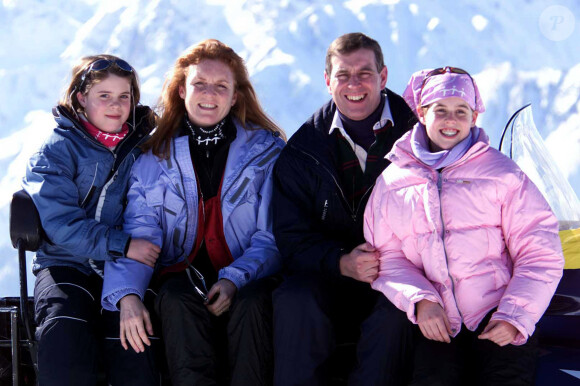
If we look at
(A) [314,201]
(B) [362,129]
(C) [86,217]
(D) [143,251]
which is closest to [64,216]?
(C) [86,217]

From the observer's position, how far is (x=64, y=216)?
9.66ft

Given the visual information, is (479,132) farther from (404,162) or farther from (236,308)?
(236,308)

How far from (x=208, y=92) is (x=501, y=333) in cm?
162

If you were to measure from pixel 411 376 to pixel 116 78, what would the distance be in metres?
1.79

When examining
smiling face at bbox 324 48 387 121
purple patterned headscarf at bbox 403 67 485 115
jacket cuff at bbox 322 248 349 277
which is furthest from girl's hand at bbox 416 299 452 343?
smiling face at bbox 324 48 387 121

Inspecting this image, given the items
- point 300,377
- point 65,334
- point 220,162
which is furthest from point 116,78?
point 300,377

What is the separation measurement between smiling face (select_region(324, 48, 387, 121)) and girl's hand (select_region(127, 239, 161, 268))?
3.28 ft

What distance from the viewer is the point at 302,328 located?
8.43ft

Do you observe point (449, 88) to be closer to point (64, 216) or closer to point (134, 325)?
point (134, 325)

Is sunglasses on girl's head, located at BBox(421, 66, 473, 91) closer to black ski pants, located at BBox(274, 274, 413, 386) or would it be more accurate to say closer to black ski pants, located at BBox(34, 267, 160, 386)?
black ski pants, located at BBox(274, 274, 413, 386)

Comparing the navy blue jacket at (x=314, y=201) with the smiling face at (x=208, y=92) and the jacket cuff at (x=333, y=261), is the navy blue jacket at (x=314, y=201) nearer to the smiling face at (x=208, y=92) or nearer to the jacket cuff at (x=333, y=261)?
the jacket cuff at (x=333, y=261)

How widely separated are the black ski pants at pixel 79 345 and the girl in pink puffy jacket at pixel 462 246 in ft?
3.24

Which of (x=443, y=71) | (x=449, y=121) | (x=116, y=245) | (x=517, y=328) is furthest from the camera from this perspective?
(x=116, y=245)

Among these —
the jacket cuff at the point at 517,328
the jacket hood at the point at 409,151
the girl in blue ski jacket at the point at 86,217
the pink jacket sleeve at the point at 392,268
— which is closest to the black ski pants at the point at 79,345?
the girl in blue ski jacket at the point at 86,217
